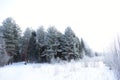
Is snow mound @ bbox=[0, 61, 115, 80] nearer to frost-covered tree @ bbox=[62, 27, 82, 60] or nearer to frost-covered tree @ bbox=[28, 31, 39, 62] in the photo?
frost-covered tree @ bbox=[62, 27, 82, 60]

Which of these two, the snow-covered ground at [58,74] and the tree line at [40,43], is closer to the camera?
the snow-covered ground at [58,74]

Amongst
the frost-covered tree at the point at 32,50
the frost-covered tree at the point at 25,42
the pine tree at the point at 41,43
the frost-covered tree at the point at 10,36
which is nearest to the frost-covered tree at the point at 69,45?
the pine tree at the point at 41,43

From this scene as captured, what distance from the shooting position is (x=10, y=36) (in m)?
29.0

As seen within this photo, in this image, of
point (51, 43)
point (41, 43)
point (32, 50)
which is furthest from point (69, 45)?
point (32, 50)

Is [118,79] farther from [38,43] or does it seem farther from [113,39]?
[38,43]

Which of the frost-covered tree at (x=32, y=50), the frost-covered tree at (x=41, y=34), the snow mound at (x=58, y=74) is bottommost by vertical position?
the snow mound at (x=58, y=74)

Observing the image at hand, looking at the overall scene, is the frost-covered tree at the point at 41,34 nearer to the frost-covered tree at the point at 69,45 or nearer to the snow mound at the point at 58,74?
the frost-covered tree at the point at 69,45

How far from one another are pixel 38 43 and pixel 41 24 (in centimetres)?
458

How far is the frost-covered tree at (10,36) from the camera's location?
28.5m

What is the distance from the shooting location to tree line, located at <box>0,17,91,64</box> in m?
28.7

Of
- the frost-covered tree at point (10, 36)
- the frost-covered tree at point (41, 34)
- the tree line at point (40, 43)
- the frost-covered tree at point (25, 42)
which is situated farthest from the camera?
the frost-covered tree at point (25, 42)

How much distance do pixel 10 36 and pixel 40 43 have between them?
533cm

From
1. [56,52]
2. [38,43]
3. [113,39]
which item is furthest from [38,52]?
[113,39]

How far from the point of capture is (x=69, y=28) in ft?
97.5
